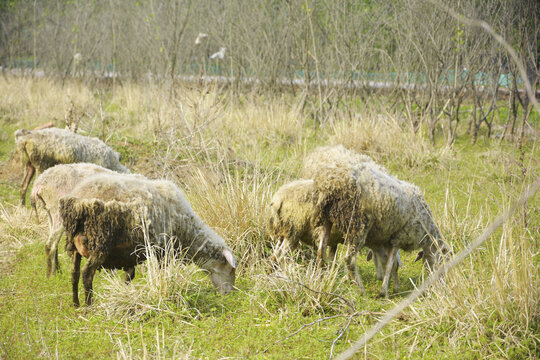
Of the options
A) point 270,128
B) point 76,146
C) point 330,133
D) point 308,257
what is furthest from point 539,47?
point 76,146

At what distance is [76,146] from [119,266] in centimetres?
311

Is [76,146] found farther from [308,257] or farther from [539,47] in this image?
[539,47]

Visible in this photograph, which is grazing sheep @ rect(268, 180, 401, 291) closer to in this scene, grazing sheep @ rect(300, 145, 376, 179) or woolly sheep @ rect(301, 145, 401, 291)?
woolly sheep @ rect(301, 145, 401, 291)

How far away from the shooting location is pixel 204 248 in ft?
17.5

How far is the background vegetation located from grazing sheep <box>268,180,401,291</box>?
312 mm

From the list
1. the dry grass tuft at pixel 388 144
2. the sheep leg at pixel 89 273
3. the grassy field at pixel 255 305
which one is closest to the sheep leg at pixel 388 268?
the grassy field at pixel 255 305

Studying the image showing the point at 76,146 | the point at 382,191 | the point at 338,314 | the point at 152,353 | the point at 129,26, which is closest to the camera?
the point at 152,353

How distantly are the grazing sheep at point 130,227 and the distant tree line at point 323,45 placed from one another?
476 cm

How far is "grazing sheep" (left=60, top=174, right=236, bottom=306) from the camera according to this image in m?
4.42

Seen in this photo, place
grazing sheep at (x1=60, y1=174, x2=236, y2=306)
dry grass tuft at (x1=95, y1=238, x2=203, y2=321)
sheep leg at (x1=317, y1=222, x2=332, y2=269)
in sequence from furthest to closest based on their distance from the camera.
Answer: sheep leg at (x1=317, y1=222, x2=332, y2=269)
dry grass tuft at (x1=95, y1=238, x2=203, y2=321)
grazing sheep at (x1=60, y1=174, x2=236, y2=306)

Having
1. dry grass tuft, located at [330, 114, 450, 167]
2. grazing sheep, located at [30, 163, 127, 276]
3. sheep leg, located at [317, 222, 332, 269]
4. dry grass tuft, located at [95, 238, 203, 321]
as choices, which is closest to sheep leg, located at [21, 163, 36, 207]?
grazing sheep, located at [30, 163, 127, 276]

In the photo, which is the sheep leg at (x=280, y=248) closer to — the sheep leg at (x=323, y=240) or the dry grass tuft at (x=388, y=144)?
the sheep leg at (x=323, y=240)

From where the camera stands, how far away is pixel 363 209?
5031 millimetres

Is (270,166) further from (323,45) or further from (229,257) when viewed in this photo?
(323,45)
